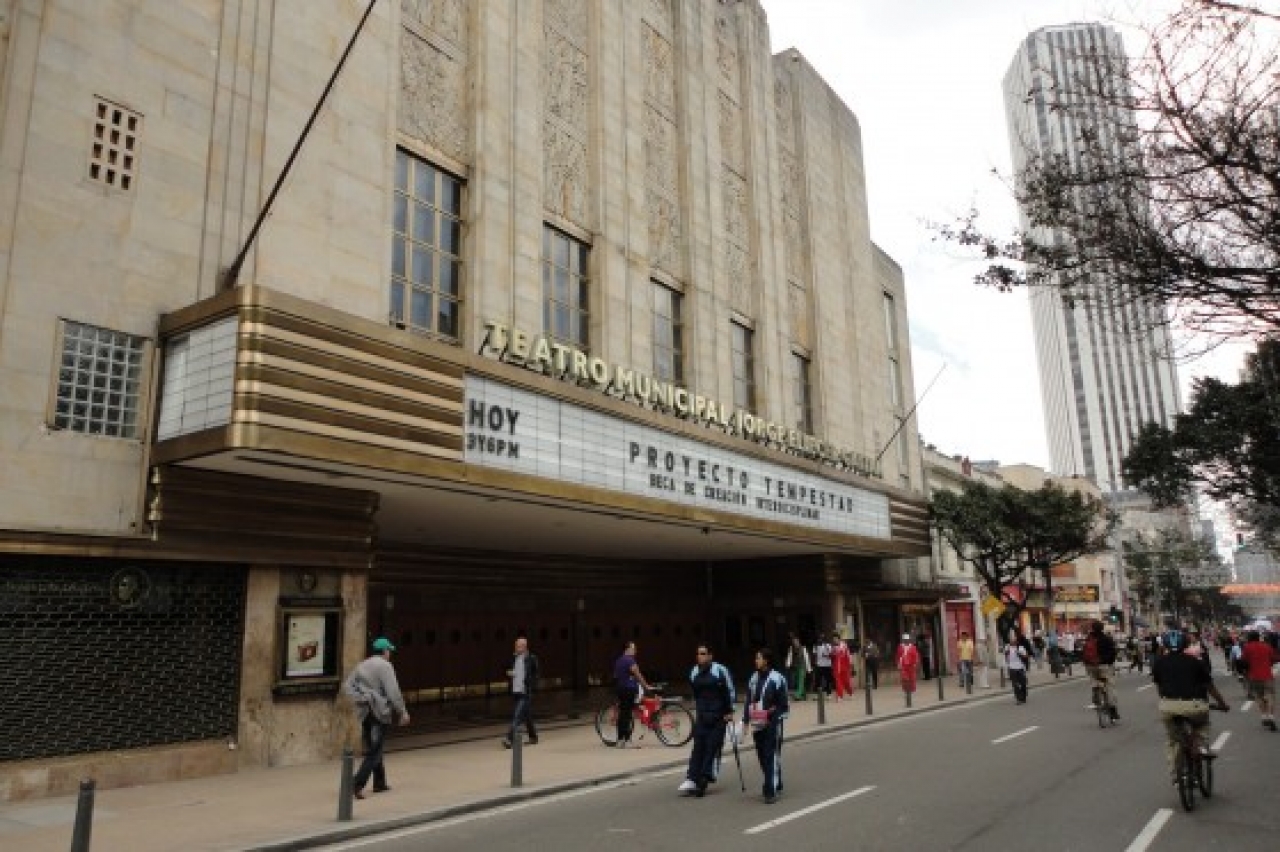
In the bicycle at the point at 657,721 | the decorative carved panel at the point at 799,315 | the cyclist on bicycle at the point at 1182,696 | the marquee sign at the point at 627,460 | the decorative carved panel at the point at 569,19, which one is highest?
the decorative carved panel at the point at 569,19

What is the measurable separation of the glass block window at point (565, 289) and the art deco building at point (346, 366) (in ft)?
0.26

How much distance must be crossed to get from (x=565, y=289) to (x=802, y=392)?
12.5m

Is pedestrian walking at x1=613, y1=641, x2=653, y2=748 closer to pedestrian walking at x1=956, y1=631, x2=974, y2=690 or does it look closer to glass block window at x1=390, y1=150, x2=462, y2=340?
glass block window at x1=390, y1=150, x2=462, y2=340

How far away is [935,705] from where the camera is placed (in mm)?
24688

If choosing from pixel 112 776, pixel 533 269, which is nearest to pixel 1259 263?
pixel 533 269

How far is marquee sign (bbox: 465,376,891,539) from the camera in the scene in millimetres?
15672

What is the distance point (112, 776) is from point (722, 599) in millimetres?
22609

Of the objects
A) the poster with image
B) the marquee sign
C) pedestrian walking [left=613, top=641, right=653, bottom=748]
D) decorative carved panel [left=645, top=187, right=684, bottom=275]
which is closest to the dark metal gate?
the poster with image

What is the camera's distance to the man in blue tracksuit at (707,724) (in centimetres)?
1184

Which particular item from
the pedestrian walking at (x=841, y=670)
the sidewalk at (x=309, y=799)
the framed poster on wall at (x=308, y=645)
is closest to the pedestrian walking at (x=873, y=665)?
the pedestrian walking at (x=841, y=670)

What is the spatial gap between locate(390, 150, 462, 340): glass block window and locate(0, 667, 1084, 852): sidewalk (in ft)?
26.5

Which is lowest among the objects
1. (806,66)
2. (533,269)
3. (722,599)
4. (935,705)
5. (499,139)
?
(935,705)

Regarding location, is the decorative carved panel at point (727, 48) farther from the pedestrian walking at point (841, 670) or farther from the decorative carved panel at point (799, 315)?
the pedestrian walking at point (841, 670)

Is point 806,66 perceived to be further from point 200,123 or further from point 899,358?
point 200,123
